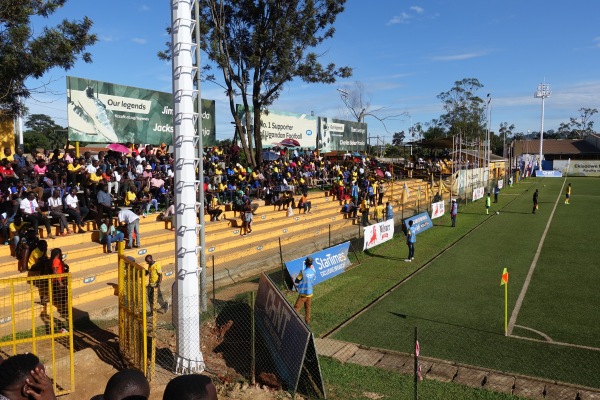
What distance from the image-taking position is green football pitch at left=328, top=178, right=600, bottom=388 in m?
10.5

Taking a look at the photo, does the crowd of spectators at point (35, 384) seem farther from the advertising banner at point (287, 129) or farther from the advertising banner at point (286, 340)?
the advertising banner at point (287, 129)

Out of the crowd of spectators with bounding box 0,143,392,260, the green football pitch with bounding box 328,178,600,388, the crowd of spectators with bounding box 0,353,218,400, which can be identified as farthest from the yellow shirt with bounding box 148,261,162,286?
the crowd of spectators with bounding box 0,353,218,400

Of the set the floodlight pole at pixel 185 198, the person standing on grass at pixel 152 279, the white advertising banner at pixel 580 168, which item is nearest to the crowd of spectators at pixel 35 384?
the floodlight pole at pixel 185 198

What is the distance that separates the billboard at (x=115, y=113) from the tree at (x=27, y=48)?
16.1 feet

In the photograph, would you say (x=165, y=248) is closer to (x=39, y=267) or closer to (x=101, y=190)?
(x=101, y=190)

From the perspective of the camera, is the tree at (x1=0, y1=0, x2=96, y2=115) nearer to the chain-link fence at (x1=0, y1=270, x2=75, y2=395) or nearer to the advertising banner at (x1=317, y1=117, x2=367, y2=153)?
the chain-link fence at (x1=0, y1=270, x2=75, y2=395)

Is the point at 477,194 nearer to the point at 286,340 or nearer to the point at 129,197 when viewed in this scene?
the point at 129,197

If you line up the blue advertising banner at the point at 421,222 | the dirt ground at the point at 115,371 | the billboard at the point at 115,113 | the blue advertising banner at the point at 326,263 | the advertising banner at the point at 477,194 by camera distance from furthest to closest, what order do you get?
the advertising banner at the point at 477,194 → the blue advertising banner at the point at 421,222 → the billboard at the point at 115,113 → the blue advertising banner at the point at 326,263 → the dirt ground at the point at 115,371

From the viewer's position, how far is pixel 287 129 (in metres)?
36.8

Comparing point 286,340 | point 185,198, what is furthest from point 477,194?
point 185,198

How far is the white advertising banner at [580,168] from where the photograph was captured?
259ft

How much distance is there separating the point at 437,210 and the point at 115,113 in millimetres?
20796

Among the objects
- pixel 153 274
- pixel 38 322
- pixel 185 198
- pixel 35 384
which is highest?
pixel 185 198

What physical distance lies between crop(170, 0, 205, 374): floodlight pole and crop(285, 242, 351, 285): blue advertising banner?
6698 mm
